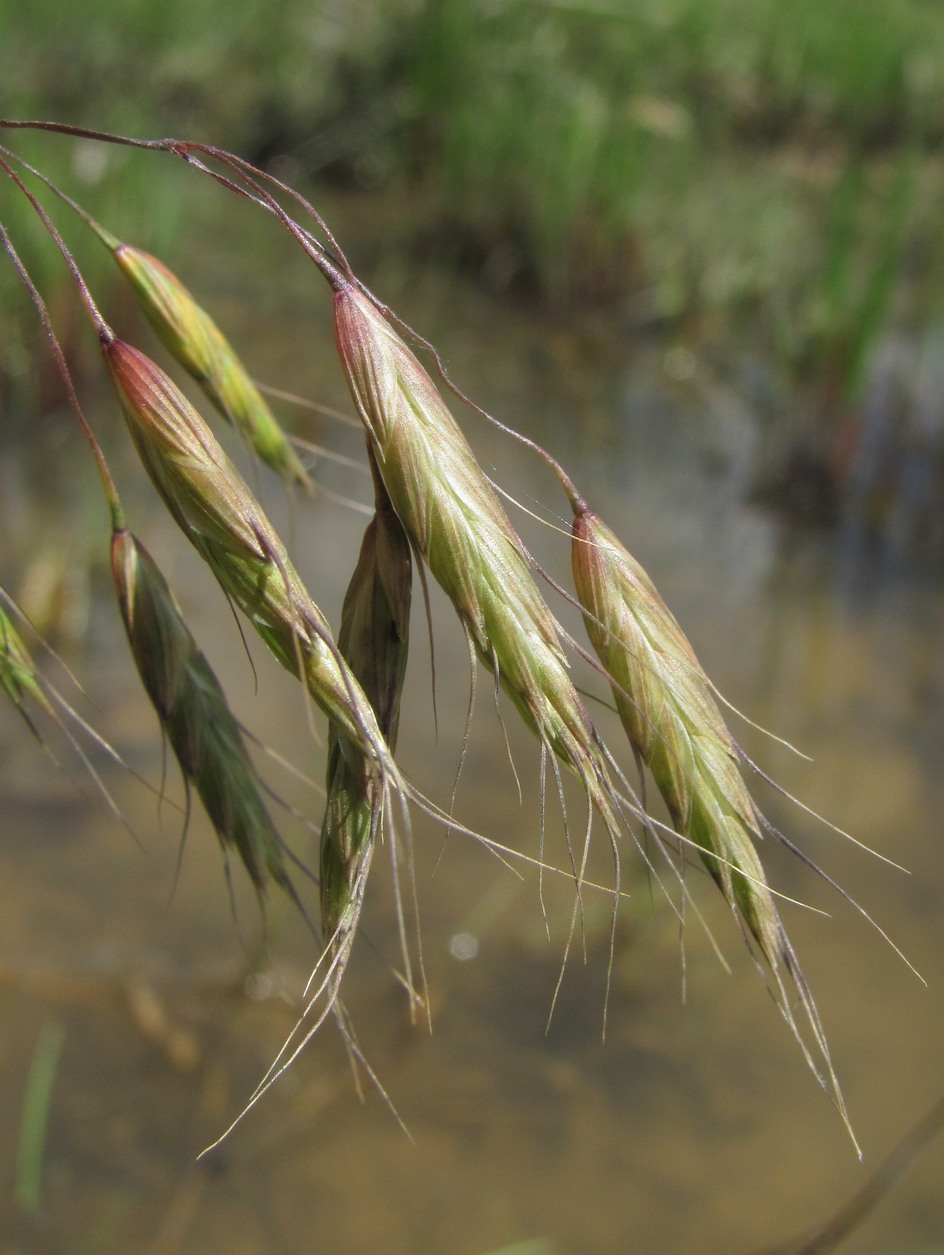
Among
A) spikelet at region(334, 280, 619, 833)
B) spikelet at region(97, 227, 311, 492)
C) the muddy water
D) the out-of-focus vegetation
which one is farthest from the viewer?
the out-of-focus vegetation

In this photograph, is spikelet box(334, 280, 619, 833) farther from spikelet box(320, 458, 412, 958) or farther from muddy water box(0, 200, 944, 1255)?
muddy water box(0, 200, 944, 1255)

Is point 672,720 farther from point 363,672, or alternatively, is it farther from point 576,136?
point 576,136

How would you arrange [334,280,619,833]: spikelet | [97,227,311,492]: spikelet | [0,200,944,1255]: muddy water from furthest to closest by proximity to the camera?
[0,200,944,1255]: muddy water → [97,227,311,492]: spikelet → [334,280,619,833]: spikelet

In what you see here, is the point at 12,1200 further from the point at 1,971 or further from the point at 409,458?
the point at 409,458

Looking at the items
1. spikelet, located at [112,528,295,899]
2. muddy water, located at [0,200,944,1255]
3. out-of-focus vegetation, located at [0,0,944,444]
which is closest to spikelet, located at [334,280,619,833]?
spikelet, located at [112,528,295,899]

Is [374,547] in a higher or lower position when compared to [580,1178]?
higher

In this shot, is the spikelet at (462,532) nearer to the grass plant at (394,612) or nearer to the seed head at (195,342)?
the grass plant at (394,612)

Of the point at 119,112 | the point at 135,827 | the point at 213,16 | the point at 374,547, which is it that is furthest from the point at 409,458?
the point at 213,16

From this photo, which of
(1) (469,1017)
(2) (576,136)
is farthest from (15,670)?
(2) (576,136)
